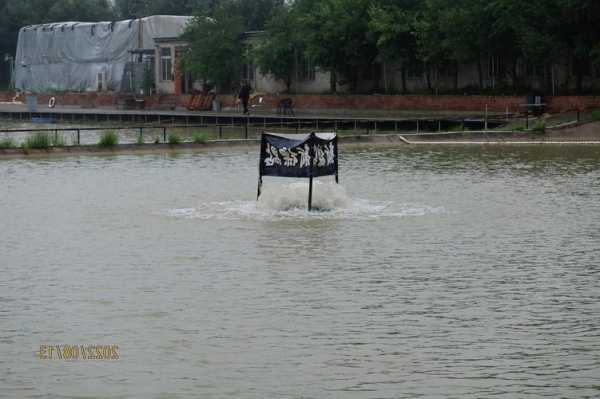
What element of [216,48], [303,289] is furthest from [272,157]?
[216,48]

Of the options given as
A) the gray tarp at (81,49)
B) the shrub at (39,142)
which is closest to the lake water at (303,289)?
the shrub at (39,142)

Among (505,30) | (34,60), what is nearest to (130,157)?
(505,30)

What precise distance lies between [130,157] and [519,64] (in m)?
29.5

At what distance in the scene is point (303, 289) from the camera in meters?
14.5

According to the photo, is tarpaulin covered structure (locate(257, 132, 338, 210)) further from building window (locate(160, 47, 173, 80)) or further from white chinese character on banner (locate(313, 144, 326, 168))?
building window (locate(160, 47, 173, 80))

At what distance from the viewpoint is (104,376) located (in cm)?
1060

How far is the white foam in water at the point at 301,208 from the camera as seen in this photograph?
2145 cm

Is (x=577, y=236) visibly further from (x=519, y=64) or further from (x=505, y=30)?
(x=519, y=64)

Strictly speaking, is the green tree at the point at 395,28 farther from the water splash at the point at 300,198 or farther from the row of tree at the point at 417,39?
the water splash at the point at 300,198

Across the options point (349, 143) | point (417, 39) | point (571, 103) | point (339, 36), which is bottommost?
point (349, 143)

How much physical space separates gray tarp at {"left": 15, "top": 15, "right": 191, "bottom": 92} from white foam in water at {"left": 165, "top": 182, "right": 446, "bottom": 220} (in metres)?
61.3

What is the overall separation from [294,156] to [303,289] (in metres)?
7.43

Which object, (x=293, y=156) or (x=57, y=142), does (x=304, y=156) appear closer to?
(x=293, y=156)
